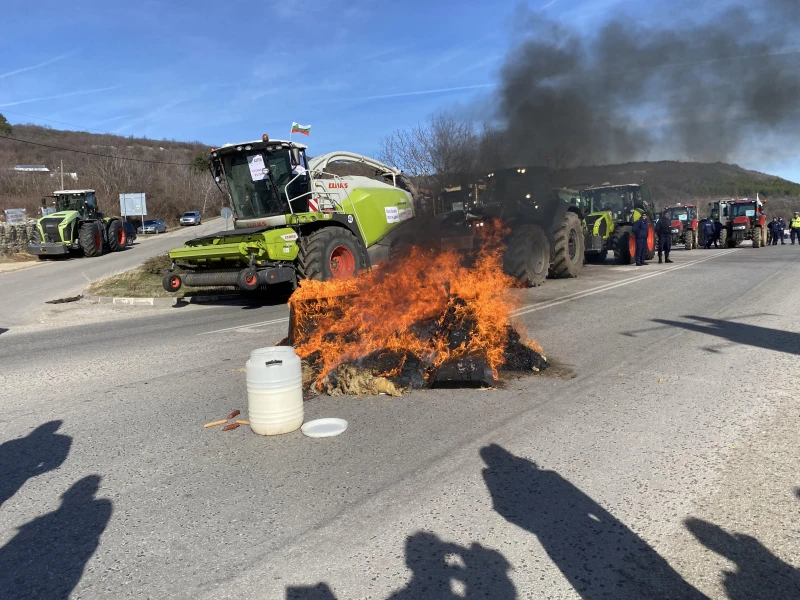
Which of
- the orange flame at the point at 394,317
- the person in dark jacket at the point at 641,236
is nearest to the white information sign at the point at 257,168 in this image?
the orange flame at the point at 394,317

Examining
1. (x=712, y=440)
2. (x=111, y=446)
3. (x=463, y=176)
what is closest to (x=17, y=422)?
(x=111, y=446)

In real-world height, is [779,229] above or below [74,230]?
below

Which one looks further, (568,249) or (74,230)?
(74,230)

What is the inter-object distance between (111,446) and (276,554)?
7.24 feet

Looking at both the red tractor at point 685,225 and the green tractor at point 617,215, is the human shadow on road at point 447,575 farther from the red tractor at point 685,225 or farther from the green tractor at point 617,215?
the red tractor at point 685,225

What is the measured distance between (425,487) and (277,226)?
26.9 ft

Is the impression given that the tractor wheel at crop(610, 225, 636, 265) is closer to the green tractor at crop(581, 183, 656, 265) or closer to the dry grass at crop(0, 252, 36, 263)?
the green tractor at crop(581, 183, 656, 265)

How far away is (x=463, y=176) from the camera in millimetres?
12547

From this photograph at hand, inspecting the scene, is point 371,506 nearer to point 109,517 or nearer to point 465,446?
point 465,446

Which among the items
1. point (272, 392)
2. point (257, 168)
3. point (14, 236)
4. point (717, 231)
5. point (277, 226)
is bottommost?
point (717, 231)

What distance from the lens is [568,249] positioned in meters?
14.2

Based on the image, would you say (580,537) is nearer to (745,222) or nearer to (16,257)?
(745,222)

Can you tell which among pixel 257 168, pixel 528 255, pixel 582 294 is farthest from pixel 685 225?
pixel 257 168

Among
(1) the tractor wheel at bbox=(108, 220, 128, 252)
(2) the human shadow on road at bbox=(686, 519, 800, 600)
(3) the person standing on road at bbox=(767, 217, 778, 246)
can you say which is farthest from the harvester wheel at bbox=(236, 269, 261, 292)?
(3) the person standing on road at bbox=(767, 217, 778, 246)
